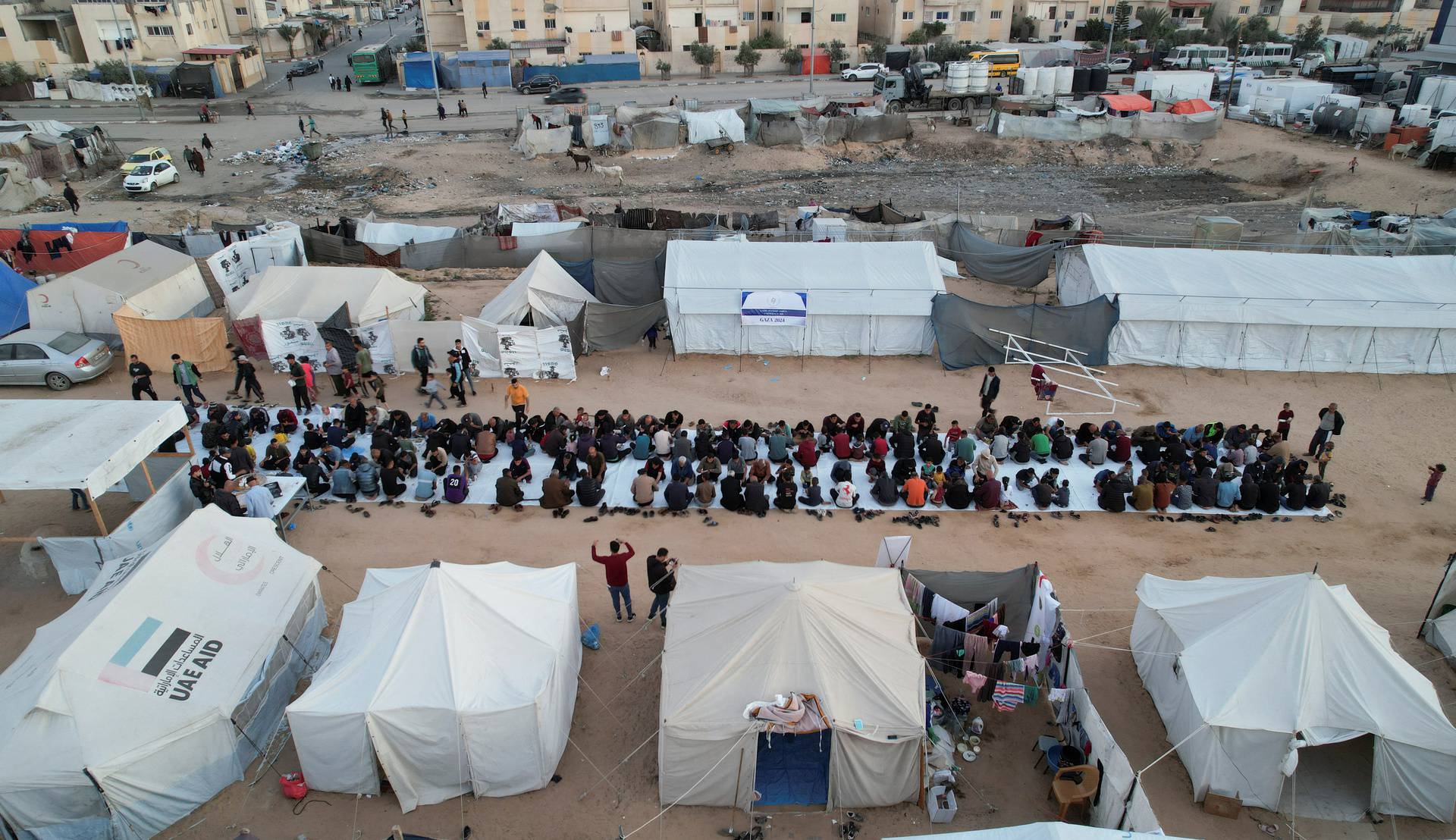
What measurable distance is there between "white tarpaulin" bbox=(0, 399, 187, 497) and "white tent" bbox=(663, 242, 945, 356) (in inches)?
400

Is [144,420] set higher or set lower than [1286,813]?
higher

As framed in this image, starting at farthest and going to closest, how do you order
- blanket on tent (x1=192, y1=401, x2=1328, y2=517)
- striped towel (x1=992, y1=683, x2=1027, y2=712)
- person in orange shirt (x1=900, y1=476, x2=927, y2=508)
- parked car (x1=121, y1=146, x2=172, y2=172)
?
parked car (x1=121, y1=146, x2=172, y2=172), blanket on tent (x1=192, y1=401, x2=1328, y2=517), person in orange shirt (x1=900, y1=476, x2=927, y2=508), striped towel (x1=992, y1=683, x2=1027, y2=712)

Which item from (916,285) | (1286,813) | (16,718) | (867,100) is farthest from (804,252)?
(867,100)

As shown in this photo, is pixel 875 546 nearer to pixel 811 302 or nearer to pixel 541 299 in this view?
pixel 811 302

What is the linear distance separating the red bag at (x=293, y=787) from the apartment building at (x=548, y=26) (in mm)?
53273

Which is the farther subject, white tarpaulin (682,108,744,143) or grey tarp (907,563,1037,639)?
white tarpaulin (682,108,744,143)

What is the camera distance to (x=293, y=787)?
9.03 m

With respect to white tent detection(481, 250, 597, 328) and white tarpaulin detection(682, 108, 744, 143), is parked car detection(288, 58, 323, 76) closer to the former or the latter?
white tarpaulin detection(682, 108, 744, 143)

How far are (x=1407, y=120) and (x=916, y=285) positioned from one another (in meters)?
32.1

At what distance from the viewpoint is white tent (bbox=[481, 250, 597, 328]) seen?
61.7 ft

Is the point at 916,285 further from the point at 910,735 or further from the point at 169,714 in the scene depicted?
the point at 169,714

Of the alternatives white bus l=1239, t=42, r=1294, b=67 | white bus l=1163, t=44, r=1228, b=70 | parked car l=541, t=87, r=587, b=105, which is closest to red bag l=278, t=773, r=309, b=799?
parked car l=541, t=87, r=587, b=105

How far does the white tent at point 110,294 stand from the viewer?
19.3m

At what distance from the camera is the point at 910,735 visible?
340 inches
